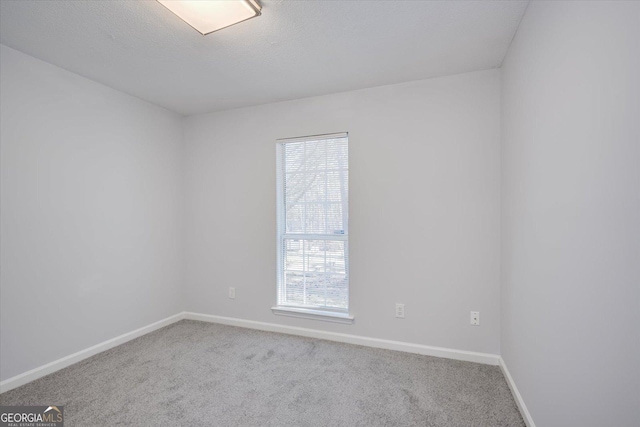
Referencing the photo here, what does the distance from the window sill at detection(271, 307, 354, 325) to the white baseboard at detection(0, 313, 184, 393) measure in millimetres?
1349

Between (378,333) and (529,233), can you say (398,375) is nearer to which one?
(378,333)

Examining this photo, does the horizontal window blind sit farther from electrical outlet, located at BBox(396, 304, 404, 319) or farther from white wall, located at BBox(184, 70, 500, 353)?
electrical outlet, located at BBox(396, 304, 404, 319)

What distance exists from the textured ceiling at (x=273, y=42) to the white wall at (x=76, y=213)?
324mm

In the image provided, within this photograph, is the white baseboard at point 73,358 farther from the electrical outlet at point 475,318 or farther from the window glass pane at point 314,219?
the electrical outlet at point 475,318

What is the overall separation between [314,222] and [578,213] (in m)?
2.22

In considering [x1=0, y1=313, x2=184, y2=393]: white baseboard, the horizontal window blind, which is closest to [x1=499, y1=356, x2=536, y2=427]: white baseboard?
the horizontal window blind

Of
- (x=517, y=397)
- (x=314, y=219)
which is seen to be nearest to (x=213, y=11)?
(x=314, y=219)

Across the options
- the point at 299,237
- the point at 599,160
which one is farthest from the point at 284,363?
the point at 599,160

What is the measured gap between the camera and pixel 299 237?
3.16m

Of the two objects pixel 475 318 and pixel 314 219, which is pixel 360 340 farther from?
pixel 314 219

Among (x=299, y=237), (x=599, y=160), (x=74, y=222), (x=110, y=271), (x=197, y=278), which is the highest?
(x=599, y=160)

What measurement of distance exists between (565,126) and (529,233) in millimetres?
695

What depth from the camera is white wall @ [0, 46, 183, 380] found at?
7.09 ft

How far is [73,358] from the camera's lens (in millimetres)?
2508
